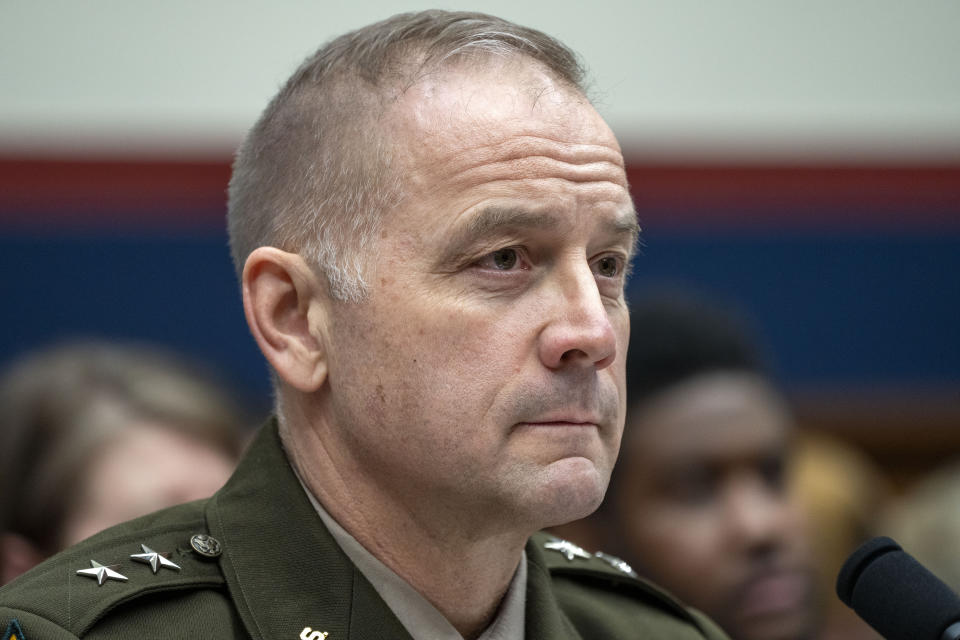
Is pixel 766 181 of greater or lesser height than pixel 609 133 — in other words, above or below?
below

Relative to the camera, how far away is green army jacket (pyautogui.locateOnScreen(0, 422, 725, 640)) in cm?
169

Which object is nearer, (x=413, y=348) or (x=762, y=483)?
(x=413, y=348)

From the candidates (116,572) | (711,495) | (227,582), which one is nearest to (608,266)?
(227,582)

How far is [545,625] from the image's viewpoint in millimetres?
1958

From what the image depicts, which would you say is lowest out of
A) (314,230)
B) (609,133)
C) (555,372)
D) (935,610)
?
(935,610)

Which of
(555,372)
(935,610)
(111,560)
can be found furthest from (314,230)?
(935,610)

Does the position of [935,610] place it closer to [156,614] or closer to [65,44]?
[156,614]

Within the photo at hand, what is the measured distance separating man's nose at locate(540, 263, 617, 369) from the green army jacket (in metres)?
0.42

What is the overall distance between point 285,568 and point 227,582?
0.08 metres

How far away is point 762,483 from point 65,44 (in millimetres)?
3234

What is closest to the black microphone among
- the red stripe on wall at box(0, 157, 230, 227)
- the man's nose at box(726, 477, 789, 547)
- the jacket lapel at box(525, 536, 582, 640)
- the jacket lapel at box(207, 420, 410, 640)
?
the jacket lapel at box(525, 536, 582, 640)

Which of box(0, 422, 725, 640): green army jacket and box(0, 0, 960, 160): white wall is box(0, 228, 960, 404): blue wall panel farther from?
box(0, 422, 725, 640): green army jacket

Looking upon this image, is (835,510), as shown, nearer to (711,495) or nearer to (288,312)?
(711,495)

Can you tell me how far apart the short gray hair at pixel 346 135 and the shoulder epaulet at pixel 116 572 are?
417 millimetres
